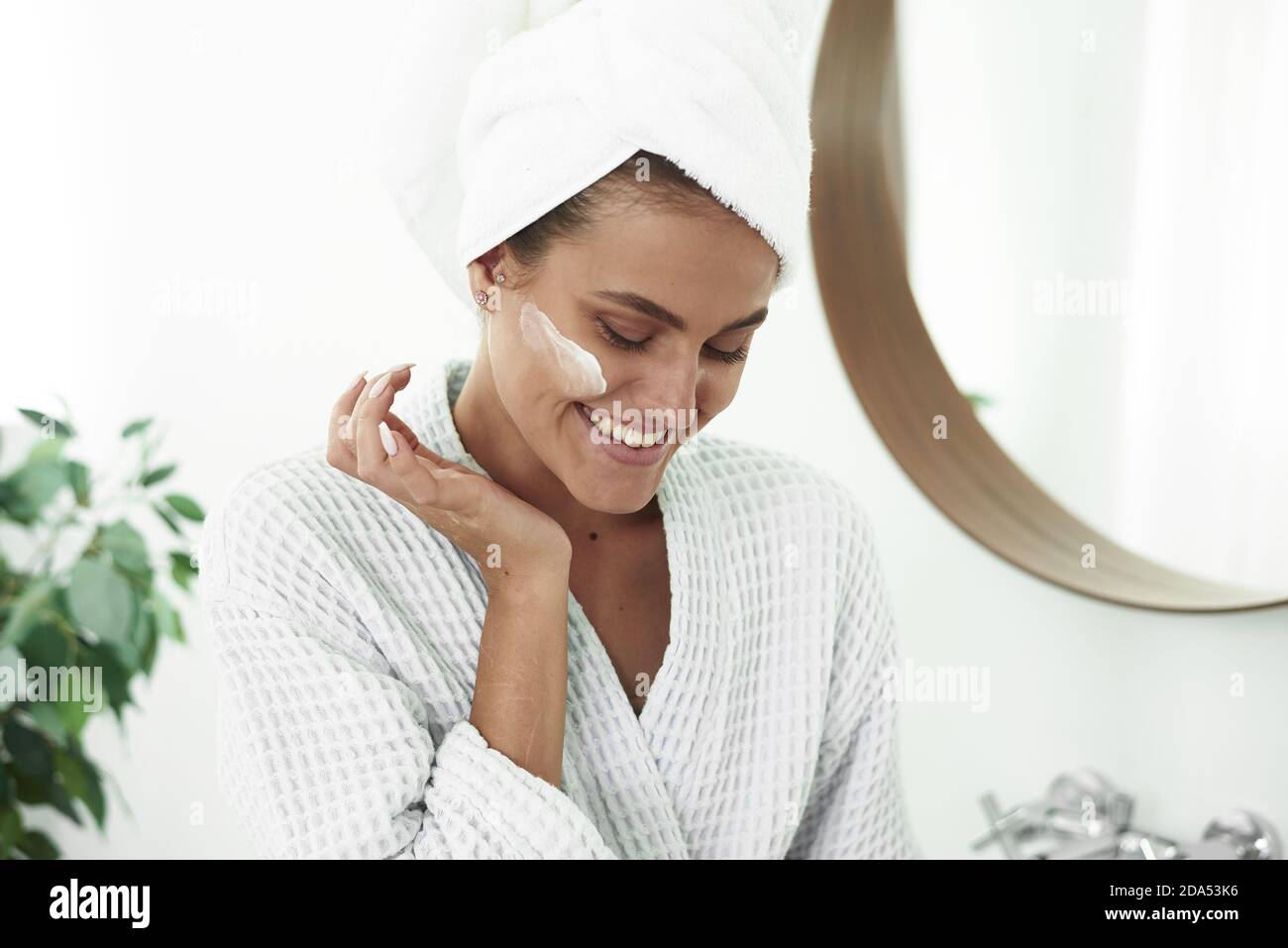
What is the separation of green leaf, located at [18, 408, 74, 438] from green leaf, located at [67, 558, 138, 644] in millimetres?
134

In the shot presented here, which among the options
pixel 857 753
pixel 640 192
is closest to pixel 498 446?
pixel 640 192

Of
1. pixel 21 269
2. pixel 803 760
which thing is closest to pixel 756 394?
pixel 803 760

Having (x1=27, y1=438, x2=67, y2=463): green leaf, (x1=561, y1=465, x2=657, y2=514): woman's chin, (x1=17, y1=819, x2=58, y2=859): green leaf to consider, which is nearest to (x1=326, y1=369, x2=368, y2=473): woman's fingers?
(x1=561, y1=465, x2=657, y2=514): woman's chin

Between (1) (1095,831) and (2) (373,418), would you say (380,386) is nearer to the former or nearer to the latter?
(2) (373,418)

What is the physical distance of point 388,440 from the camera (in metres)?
0.57

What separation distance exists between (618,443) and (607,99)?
170mm

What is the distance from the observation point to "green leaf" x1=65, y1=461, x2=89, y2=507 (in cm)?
109

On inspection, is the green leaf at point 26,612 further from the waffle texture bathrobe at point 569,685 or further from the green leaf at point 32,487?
the waffle texture bathrobe at point 569,685

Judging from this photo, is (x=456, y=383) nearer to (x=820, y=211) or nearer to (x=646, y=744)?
(x=646, y=744)

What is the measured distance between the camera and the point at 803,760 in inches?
27.7

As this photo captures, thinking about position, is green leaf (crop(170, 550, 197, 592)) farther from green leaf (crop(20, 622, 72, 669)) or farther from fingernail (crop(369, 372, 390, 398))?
fingernail (crop(369, 372, 390, 398))

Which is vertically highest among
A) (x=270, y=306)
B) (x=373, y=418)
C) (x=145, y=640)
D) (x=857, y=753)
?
(x=270, y=306)

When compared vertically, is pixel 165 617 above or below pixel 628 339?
below

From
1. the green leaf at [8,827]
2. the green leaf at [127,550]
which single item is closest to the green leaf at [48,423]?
the green leaf at [127,550]
